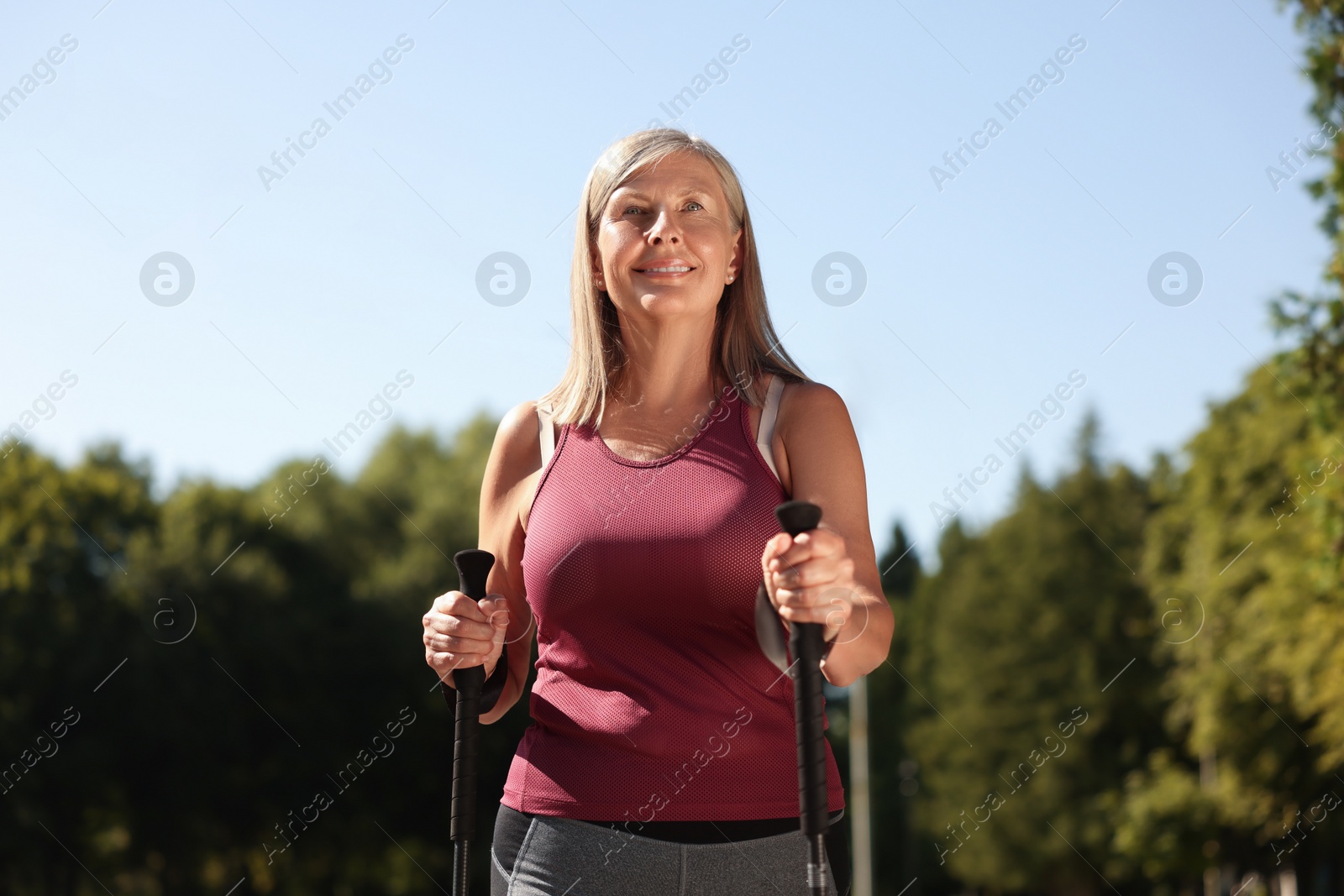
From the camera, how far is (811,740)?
2402mm

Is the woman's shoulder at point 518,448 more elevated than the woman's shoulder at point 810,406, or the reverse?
the woman's shoulder at point 810,406

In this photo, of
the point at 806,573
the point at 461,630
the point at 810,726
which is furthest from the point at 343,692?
the point at 806,573

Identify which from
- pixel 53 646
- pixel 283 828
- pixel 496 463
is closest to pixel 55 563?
pixel 53 646

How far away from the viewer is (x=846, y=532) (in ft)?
8.79

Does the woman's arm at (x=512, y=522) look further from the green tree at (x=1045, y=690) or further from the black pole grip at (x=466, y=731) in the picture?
the green tree at (x=1045, y=690)

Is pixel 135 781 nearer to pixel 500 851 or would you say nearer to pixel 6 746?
pixel 6 746

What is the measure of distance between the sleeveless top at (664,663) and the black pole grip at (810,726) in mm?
160

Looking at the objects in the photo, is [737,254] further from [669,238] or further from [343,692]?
[343,692]

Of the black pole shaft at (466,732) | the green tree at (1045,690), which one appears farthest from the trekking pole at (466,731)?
the green tree at (1045,690)

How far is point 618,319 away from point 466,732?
989mm

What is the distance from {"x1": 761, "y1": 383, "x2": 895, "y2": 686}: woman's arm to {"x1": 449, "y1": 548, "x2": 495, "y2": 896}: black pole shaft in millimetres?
713

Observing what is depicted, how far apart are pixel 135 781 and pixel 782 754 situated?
30.1m

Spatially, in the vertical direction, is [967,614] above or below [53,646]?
above

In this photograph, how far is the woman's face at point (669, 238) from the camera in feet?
9.54
